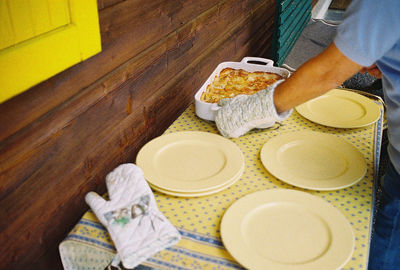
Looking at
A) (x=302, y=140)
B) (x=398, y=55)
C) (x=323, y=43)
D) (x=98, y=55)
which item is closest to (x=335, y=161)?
(x=302, y=140)

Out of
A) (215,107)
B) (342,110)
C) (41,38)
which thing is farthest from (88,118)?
(342,110)

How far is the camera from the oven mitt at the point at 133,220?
894 millimetres

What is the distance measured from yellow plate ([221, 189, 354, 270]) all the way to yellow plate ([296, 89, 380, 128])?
1.69ft

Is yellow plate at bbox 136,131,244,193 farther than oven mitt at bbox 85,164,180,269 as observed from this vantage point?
Yes

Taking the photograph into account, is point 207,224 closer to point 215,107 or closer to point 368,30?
point 215,107

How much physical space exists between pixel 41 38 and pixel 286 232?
751 mm

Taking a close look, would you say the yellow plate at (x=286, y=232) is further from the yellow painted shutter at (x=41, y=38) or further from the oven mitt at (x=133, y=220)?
the yellow painted shutter at (x=41, y=38)

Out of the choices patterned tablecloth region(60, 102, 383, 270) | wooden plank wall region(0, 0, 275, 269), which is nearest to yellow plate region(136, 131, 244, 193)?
patterned tablecloth region(60, 102, 383, 270)

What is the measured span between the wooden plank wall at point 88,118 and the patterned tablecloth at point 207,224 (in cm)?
13

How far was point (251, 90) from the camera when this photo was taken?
162cm

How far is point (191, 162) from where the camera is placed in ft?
4.02

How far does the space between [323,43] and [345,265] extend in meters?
3.26

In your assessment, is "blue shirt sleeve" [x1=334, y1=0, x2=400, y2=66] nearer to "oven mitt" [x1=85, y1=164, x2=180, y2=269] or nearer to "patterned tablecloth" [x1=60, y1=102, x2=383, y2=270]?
"patterned tablecloth" [x1=60, y1=102, x2=383, y2=270]

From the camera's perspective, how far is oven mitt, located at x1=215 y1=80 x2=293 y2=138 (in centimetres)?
126
